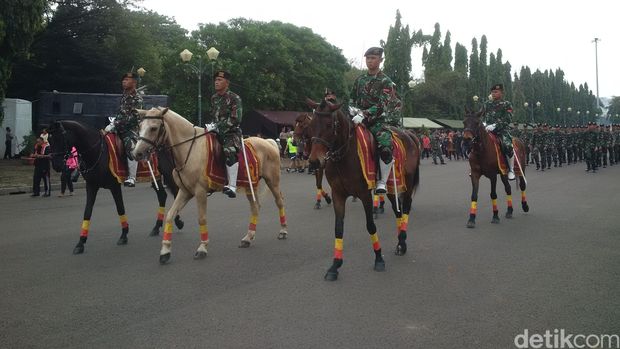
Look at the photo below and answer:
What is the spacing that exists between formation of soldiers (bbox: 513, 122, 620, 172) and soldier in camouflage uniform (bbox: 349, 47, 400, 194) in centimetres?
2079

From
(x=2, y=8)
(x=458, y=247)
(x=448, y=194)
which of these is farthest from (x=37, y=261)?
(x=2, y=8)

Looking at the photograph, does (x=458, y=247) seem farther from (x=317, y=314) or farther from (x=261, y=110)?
(x=261, y=110)

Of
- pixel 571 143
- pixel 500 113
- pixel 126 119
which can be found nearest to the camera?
pixel 126 119

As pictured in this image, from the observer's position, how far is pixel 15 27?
20.3 metres

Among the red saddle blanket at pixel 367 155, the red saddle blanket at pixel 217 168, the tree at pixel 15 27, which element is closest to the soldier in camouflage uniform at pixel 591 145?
the red saddle blanket at pixel 367 155

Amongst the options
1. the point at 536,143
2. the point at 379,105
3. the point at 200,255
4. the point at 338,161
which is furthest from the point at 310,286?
the point at 536,143

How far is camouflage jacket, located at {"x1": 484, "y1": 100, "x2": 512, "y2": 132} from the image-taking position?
34.9 feet

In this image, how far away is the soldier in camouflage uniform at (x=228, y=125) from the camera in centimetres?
781

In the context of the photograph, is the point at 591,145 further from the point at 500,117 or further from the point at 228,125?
the point at 228,125

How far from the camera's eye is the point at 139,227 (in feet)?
33.3

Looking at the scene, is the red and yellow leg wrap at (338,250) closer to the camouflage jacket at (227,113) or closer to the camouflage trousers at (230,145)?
the camouflage trousers at (230,145)

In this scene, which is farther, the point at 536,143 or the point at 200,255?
the point at 536,143

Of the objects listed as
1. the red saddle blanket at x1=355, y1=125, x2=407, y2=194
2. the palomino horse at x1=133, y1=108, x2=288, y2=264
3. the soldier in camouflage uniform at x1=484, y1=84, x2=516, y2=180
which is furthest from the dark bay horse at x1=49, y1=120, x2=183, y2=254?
the soldier in camouflage uniform at x1=484, y1=84, x2=516, y2=180

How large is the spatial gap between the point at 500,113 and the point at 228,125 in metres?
6.00
